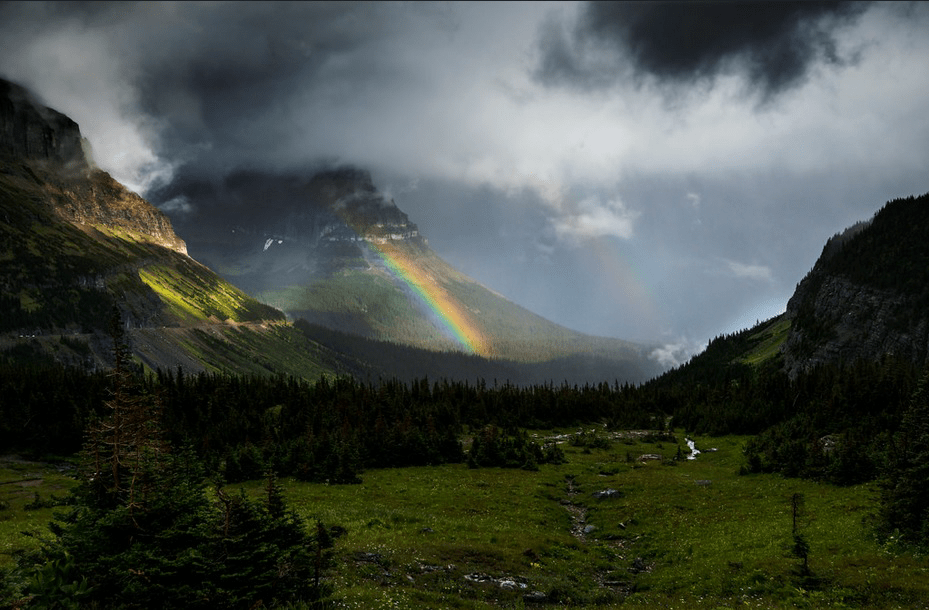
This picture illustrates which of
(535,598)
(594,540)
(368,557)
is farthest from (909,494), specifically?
(368,557)

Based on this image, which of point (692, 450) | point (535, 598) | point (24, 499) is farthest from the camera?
point (692, 450)

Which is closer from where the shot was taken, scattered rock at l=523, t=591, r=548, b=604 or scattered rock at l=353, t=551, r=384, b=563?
scattered rock at l=523, t=591, r=548, b=604

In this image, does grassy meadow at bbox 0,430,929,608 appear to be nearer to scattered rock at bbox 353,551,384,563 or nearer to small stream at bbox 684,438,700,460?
scattered rock at bbox 353,551,384,563

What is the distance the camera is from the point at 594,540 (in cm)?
4303

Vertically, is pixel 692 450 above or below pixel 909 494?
below

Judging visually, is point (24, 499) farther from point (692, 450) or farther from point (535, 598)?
point (692, 450)

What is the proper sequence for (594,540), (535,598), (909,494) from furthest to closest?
1. (594,540)
2. (909,494)
3. (535,598)

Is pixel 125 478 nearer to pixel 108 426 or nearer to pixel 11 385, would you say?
pixel 108 426

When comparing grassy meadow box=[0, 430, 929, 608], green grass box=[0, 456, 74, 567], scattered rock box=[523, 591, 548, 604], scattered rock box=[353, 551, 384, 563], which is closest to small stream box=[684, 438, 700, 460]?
grassy meadow box=[0, 430, 929, 608]

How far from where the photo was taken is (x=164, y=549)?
17219 millimetres

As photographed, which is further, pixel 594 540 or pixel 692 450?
pixel 692 450

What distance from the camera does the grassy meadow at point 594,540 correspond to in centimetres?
2564

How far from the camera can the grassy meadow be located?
25.6 m

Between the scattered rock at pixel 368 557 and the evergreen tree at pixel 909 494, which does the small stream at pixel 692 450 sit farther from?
the scattered rock at pixel 368 557
